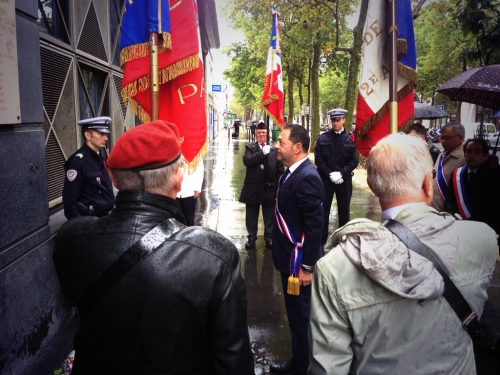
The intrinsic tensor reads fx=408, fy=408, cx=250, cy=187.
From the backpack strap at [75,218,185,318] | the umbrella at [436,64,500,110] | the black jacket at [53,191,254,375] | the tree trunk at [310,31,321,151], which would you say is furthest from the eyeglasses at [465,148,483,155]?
the tree trunk at [310,31,321,151]

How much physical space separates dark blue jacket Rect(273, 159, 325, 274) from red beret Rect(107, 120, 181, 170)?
165 centimetres

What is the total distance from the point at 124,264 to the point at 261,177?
479 cm

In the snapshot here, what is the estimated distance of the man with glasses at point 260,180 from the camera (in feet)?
19.9

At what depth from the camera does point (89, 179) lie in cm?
383

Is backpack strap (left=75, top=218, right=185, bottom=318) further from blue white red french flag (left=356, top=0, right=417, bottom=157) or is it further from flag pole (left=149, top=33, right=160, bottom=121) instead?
blue white red french flag (left=356, top=0, right=417, bottom=157)

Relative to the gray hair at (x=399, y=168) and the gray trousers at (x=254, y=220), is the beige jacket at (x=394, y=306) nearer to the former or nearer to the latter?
the gray hair at (x=399, y=168)

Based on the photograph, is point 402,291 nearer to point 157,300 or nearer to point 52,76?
point 157,300

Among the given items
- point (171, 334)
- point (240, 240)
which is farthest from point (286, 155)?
point (240, 240)

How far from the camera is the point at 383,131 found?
171 inches

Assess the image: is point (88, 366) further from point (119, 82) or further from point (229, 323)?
point (119, 82)

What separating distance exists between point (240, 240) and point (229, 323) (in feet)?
17.3

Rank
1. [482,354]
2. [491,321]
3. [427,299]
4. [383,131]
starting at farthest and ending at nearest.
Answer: [383,131]
[491,321]
[482,354]
[427,299]

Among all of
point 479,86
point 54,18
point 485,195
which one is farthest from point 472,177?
point 54,18

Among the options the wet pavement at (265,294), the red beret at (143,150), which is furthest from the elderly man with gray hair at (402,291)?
the wet pavement at (265,294)
